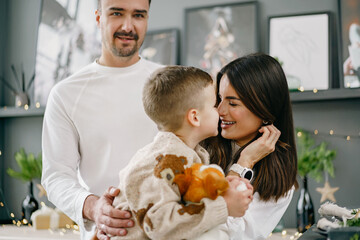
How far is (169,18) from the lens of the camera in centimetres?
342

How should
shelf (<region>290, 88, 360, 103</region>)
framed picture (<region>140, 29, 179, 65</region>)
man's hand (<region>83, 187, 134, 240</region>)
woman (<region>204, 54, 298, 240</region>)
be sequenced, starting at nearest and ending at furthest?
1. man's hand (<region>83, 187, 134, 240</region>)
2. woman (<region>204, 54, 298, 240</region>)
3. shelf (<region>290, 88, 360, 103</region>)
4. framed picture (<region>140, 29, 179, 65</region>)

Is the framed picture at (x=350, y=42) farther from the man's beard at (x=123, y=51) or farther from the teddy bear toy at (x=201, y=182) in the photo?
the teddy bear toy at (x=201, y=182)

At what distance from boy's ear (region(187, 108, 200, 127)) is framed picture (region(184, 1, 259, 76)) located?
6.48ft

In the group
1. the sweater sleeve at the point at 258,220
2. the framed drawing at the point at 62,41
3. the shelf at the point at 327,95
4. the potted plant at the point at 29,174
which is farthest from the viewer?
the framed drawing at the point at 62,41

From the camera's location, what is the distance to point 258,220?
154 centimetres

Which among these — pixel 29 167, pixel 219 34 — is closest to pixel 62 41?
pixel 29 167

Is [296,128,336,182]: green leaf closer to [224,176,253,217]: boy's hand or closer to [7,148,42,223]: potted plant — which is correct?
[224,176,253,217]: boy's hand

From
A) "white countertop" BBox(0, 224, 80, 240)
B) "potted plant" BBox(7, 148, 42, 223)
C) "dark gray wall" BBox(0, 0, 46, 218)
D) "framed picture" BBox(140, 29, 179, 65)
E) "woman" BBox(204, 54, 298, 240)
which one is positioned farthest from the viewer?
"dark gray wall" BBox(0, 0, 46, 218)

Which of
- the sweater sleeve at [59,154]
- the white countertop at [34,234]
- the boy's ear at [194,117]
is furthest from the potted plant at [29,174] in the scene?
the boy's ear at [194,117]

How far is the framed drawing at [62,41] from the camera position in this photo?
3.60 meters

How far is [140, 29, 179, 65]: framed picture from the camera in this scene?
332 centimetres

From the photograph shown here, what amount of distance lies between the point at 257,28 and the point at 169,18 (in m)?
0.69

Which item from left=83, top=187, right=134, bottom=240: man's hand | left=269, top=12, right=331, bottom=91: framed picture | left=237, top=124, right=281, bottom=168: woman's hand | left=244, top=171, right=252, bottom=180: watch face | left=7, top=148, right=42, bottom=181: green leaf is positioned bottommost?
left=7, top=148, right=42, bottom=181: green leaf

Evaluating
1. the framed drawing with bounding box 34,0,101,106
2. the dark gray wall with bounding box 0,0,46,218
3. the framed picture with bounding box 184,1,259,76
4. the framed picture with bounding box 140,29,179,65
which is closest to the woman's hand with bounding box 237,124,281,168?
the framed picture with bounding box 184,1,259,76
